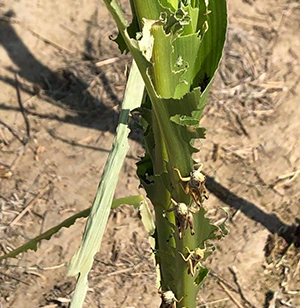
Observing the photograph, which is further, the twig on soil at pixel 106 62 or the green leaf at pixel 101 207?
the twig on soil at pixel 106 62

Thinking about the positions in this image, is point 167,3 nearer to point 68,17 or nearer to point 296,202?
point 296,202

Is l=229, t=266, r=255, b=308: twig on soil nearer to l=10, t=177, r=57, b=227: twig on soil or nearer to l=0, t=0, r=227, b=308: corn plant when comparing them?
l=10, t=177, r=57, b=227: twig on soil

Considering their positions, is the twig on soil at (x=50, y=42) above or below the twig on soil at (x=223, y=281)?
above

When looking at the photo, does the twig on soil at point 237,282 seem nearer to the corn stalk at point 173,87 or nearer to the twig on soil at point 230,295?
the twig on soil at point 230,295

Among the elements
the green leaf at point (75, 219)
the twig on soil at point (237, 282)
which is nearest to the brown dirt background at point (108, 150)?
the twig on soil at point (237, 282)

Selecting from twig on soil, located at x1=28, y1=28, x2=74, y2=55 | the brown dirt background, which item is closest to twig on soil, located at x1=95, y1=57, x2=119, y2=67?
the brown dirt background

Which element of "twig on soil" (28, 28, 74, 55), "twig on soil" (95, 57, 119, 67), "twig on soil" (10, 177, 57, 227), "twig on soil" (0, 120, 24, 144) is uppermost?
"twig on soil" (28, 28, 74, 55)

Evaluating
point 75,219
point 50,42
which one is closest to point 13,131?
point 50,42
